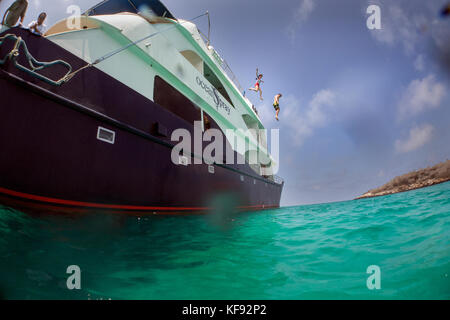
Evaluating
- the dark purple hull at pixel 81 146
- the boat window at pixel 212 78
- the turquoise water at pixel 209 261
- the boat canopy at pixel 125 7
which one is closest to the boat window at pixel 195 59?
the boat window at pixel 212 78

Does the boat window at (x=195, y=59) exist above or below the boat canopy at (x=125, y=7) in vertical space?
below

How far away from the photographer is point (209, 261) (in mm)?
2311

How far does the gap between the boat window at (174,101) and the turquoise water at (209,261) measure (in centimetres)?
302

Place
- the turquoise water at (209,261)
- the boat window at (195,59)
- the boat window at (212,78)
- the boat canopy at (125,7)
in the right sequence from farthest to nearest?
the boat window at (212,78), the boat window at (195,59), the boat canopy at (125,7), the turquoise water at (209,261)

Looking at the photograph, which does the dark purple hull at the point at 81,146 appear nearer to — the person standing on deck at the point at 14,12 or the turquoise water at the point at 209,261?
the person standing on deck at the point at 14,12

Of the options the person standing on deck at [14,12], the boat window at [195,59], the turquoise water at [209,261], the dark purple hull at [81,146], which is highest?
the boat window at [195,59]

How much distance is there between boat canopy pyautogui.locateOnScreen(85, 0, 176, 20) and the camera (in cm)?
552

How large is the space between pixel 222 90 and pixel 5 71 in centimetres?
713

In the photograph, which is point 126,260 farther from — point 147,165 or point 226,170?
point 226,170

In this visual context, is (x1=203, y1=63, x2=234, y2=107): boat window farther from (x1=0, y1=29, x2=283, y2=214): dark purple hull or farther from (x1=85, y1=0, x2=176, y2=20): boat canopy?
(x1=0, y1=29, x2=283, y2=214): dark purple hull

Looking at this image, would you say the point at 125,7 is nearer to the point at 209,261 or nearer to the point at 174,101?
the point at 174,101

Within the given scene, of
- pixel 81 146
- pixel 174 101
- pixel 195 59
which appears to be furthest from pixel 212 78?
pixel 81 146

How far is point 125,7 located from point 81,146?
4723mm

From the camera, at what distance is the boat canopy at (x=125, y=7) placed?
5.52 meters
